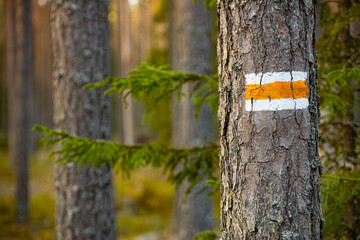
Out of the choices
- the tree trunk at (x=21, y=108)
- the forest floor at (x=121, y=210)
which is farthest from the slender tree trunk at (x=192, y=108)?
the tree trunk at (x=21, y=108)

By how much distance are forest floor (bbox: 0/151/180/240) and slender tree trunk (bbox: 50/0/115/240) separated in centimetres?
449

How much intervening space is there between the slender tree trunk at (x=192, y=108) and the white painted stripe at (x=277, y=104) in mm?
4678

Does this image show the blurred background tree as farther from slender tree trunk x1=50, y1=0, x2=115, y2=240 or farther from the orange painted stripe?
slender tree trunk x1=50, y1=0, x2=115, y2=240

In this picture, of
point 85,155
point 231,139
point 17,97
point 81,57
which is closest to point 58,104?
point 81,57

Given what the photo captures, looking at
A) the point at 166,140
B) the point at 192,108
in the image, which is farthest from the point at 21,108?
the point at 192,108

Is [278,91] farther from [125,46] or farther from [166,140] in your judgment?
[125,46]

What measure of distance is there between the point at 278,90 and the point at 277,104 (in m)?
0.07

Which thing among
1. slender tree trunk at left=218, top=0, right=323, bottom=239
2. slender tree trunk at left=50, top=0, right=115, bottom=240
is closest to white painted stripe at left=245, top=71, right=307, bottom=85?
slender tree trunk at left=218, top=0, right=323, bottom=239

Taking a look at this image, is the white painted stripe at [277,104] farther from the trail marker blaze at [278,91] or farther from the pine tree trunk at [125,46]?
the pine tree trunk at [125,46]

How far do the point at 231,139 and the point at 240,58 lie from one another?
41cm

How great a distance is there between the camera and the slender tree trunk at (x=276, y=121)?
4.99 feet

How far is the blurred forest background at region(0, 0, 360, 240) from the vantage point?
2.45m

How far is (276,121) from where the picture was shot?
5.01 ft

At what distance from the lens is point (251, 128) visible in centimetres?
156
